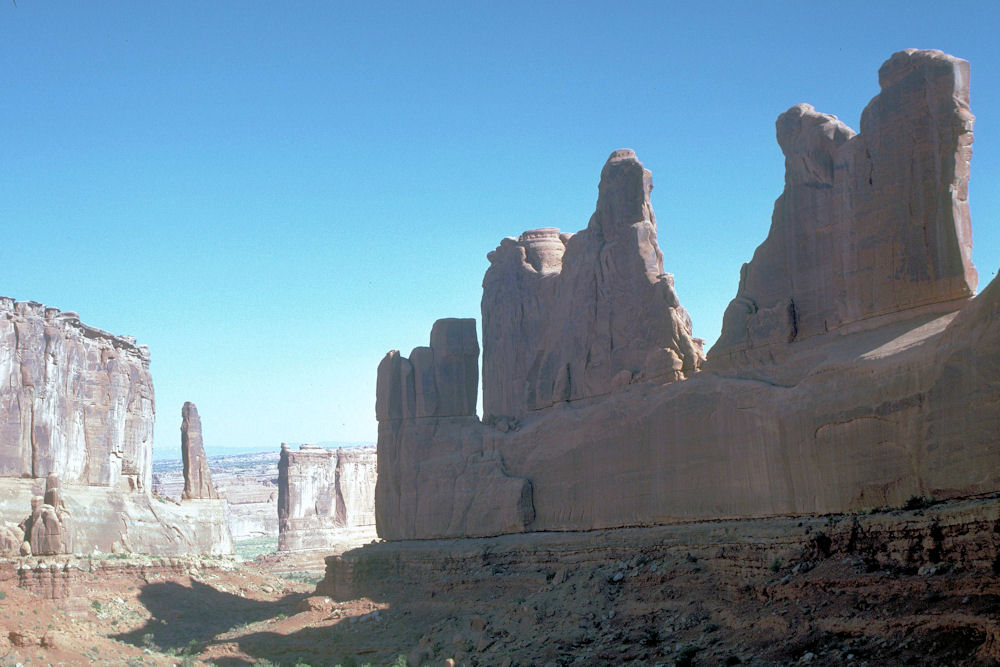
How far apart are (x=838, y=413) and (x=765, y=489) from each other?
2346 mm

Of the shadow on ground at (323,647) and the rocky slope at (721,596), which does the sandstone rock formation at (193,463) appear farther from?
the rocky slope at (721,596)

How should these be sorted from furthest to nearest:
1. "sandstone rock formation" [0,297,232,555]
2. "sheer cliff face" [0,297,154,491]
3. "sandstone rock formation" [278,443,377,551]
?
"sandstone rock formation" [278,443,377,551]
"sheer cliff face" [0,297,154,491]
"sandstone rock formation" [0,297,232,555]

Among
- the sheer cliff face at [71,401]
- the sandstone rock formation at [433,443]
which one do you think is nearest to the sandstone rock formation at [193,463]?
the sheer cliff face at [71,401]

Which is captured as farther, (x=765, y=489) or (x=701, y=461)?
(x=701, y=461)

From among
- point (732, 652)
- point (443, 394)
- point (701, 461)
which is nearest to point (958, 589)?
point (732, 652)

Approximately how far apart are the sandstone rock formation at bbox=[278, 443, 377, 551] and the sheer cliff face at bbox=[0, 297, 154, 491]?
19.4m

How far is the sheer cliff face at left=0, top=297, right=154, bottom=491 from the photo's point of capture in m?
35.6

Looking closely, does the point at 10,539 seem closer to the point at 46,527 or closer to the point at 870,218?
the point at 46,527

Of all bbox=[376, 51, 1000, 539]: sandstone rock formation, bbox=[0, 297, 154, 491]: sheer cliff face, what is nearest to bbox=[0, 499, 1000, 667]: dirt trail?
bbox=[376, 51, 1000, 539]: sandstone rock formation

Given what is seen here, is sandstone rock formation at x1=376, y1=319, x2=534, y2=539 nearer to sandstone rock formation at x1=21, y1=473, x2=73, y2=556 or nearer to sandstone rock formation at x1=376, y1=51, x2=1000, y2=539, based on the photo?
sandstone rock formation at x1=376, y1=51, x2=1000, y2=539

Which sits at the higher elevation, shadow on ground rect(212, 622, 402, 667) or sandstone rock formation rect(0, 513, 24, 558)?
sandstone rock formation rect(0, 513, 24, 558)

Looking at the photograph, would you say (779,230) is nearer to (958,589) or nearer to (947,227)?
(947,227)

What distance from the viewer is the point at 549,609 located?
20641mm

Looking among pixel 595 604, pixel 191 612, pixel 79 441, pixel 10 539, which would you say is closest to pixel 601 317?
pixel 595 604
